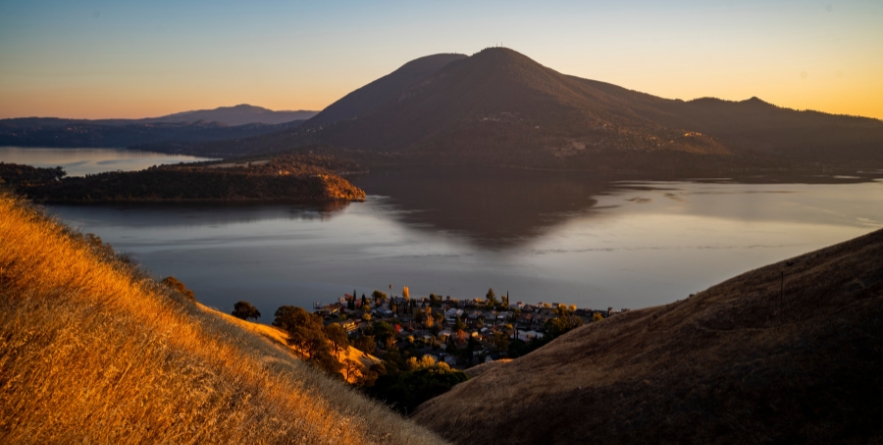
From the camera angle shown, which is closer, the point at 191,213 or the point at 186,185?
the point at 191,213

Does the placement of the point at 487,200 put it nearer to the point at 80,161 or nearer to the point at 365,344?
the point at 365,344

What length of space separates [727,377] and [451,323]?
17.3 m

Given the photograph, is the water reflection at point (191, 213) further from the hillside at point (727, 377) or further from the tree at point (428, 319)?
the hillside at point (727, 377)

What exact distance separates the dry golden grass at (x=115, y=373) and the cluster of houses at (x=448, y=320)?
13.8 m

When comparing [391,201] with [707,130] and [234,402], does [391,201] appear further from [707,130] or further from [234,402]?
[707,130]

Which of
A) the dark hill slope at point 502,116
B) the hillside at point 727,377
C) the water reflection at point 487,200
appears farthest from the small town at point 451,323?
the dark hill slope at point 502,116

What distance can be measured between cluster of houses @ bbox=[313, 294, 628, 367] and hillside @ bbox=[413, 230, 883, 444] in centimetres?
897

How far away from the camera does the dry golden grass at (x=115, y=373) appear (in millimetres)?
2684

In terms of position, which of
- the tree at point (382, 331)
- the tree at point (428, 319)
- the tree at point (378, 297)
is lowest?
the tree at point (378, 297)

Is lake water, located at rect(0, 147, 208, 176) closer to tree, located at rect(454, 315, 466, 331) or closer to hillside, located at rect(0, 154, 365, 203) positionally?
hillside, located at rect(0, 154, 365, 203)

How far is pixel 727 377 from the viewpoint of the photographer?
7.37 metres

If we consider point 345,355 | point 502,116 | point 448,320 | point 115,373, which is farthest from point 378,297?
point 502,116

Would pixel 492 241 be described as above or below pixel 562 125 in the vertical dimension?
below

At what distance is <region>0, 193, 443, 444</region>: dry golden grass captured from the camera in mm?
2684
